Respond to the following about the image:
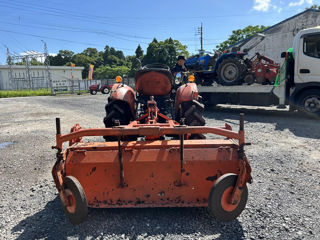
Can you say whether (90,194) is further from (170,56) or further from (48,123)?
(170,56)

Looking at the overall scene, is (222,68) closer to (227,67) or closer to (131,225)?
(227,67)

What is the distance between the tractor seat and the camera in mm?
4285

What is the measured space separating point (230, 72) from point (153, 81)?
6023mm

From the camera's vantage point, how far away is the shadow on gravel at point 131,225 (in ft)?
7.19

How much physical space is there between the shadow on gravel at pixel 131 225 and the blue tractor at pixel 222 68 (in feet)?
25.4

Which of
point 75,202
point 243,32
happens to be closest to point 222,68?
point 75,202

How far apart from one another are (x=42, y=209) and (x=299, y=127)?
648cm

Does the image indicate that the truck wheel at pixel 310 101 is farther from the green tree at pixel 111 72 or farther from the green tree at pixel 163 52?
the green tree at pixel 111 72

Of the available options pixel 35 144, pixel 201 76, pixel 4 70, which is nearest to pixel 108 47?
pixel 4 70

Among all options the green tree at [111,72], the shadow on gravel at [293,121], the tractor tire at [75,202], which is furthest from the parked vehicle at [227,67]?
the green tree at [111,72]

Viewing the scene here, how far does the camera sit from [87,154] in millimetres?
2541

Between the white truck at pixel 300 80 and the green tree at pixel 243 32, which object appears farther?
the green tree at pixel 243 32

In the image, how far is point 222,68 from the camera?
9.61 meters

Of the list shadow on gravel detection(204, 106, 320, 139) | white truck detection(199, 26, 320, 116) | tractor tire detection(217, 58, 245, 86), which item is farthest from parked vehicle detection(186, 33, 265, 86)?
shadow on gravel detection(204, 106, 320, 139)
